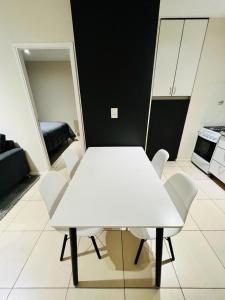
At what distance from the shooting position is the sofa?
85.6 inches

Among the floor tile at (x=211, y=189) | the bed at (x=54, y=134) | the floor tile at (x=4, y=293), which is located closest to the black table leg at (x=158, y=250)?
the floor tile at (x=4, y=293)

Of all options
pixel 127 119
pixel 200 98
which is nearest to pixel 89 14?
pixel 127 119

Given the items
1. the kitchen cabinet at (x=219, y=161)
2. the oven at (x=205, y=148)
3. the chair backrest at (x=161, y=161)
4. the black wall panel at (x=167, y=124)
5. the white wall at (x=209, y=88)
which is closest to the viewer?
the chair backrest at (x=161, y=161)

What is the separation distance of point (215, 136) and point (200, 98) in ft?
2.72

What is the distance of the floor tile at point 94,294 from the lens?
3.73 ft

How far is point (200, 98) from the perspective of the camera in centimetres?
280

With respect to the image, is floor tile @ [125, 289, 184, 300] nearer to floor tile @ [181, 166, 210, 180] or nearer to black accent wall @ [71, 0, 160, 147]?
black accent wall @ [71, 0, 160, 147]

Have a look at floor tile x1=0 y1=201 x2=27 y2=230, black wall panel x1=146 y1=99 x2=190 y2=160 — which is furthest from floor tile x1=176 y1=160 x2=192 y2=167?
floor tile x1=0 y1=201 x2=27 y2=230

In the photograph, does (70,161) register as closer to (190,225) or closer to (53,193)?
(53,193)

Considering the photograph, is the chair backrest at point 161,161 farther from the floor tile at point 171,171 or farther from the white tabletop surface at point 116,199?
the floor tile at point 171,171

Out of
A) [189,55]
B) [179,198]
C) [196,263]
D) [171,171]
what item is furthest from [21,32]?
[196,263]

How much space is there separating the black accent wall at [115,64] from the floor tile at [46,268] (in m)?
1.26

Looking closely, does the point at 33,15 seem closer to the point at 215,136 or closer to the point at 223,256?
the point at 215,136

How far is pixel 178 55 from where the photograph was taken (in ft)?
8.21
